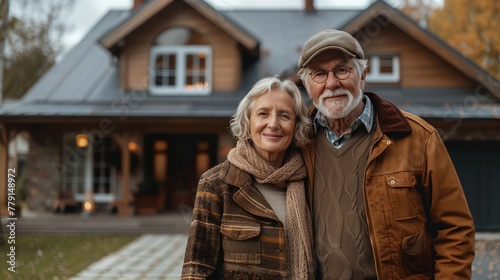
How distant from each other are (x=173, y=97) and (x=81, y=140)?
265cm

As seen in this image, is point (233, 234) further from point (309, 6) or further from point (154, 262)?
point (309, 6)

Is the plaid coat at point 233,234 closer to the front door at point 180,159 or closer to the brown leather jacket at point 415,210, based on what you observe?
the brown leather jacket at point 415,210

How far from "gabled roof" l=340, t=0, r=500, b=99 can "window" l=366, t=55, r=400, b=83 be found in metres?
0.88

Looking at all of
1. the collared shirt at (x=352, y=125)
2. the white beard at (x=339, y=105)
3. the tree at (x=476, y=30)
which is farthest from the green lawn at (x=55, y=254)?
the tree at (x=476, y=30)

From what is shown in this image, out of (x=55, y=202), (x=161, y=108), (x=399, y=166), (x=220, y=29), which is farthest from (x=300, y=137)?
(x=55, y=202)

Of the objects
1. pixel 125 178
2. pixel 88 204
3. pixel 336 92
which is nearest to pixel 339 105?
pixel 336 92

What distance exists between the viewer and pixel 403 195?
2.05 metres

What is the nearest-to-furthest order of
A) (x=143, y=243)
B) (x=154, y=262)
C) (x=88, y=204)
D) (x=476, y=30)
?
(x=154, y=262) < (x=143, y=243) < (x=88, y=204) < (x=476, y=30)

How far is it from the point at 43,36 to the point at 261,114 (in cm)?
2354

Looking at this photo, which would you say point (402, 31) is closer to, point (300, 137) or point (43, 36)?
point (300, 137)

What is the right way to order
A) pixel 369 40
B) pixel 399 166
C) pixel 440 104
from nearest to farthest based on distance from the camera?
pixel 399 166, pixel 440 104, pixel 369 40

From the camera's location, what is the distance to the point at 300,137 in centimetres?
234

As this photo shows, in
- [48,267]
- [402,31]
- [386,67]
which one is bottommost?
[48,267]

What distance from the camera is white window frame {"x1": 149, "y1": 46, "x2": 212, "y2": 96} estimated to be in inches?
506
